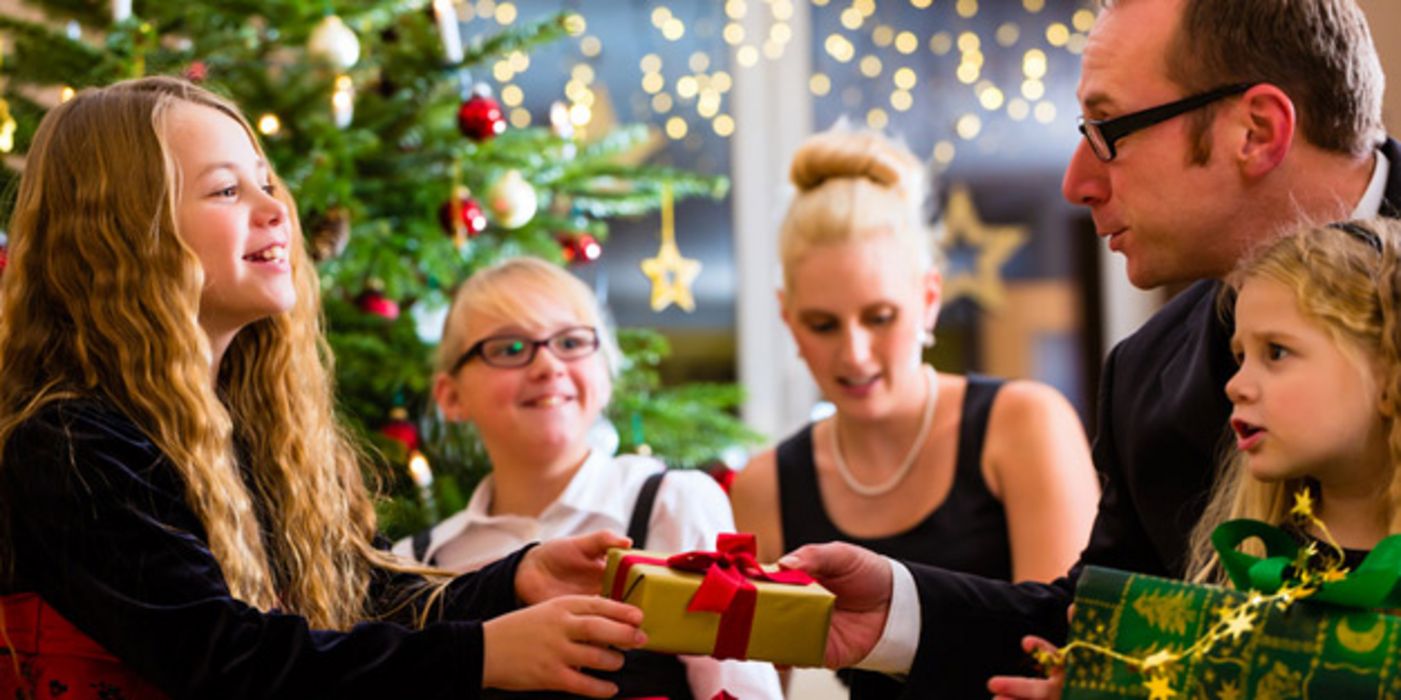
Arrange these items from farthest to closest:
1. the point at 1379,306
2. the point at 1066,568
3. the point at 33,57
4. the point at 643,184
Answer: the point at 643,184, the point at 33,57, the point at 1066,568, the point at 1379,306

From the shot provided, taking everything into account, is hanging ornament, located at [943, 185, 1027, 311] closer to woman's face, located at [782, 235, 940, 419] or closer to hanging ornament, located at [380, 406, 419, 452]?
woman's face, located at [782, 235, 940, 419]

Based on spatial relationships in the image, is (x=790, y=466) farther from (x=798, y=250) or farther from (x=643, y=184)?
(x=643, y=184)

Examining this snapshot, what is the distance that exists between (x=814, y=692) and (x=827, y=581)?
215 cm

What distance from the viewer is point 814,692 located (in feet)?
13.0

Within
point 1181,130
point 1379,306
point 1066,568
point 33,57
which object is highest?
point 33,57

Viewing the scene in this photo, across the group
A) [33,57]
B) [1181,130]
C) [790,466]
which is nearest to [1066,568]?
[790,466]

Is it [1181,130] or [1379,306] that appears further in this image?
[1181,130]

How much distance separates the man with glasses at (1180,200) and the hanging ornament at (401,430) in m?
1.34

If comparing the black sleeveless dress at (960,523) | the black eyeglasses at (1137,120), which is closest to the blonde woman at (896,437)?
the black sleeveless dress at (960,523)

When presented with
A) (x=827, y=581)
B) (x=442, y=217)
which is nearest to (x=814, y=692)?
(x=442, y=217)

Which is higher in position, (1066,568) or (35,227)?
(35,227)

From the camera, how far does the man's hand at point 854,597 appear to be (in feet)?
6.15

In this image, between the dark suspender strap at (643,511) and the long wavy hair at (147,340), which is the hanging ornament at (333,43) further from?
the dark suspender strap at (643,511)

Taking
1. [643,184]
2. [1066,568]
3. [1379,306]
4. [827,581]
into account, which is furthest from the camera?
[643,184]
